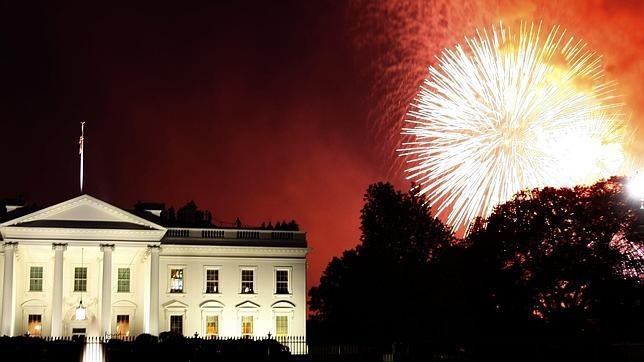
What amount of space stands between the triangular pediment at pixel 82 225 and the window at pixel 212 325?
5.81 m

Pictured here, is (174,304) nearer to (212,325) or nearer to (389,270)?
(212,325)

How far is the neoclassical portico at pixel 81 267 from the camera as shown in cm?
5216

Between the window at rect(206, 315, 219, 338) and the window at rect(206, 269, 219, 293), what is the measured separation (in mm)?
1567

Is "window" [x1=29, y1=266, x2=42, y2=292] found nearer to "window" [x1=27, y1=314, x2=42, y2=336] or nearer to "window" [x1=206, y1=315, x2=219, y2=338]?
"window" [x1=27, y1=314, x2=42, y2=336]

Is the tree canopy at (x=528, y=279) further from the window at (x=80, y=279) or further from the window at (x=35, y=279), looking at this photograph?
the window at (x=35, y=279)

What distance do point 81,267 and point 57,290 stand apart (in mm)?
3762

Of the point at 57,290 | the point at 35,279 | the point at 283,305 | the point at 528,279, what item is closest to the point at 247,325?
the point at 283,305

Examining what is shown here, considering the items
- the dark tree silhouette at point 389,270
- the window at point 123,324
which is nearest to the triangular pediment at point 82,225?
the window at point 123,324

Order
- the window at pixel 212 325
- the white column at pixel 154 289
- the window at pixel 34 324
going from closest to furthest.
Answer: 1. the white column at pixel 154 289
2. the window at pixel 34 324
3. the window at pixel 212 325

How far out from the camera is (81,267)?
5584cm

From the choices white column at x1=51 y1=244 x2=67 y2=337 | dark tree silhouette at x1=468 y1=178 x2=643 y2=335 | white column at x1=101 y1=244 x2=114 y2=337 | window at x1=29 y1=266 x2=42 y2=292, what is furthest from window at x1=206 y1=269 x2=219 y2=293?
dark tree silhouette at x1=468 y1=178 x2=643 y2=335

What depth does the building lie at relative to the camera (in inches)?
2064

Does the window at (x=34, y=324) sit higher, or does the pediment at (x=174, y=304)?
the pediment at (x=174, y=304)

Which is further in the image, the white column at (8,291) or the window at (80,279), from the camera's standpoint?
the window at (80,279)
